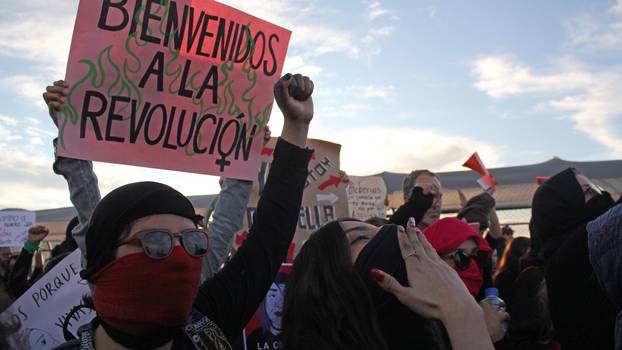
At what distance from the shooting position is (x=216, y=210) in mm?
2496

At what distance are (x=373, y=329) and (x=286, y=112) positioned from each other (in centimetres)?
86

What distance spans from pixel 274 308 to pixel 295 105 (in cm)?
168

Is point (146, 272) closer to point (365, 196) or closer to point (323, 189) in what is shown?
point (323, 189)

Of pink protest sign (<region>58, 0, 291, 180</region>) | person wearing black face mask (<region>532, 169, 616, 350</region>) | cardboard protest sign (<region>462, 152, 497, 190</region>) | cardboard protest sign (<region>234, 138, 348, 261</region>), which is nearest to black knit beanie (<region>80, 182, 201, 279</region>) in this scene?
pink protest sign (<region>58, 0, 291, 180</region>)

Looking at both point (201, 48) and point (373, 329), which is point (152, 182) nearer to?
point (373, 329)

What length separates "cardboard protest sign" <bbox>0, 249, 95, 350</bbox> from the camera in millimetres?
3346

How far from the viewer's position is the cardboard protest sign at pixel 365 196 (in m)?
8.64

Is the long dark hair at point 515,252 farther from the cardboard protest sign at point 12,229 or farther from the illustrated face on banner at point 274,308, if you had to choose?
the cardboard protest sign at point 12,229

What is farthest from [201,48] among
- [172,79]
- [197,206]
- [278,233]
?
[197,206]

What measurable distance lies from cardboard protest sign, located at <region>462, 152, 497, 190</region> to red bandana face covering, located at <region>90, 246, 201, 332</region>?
5.93 metres

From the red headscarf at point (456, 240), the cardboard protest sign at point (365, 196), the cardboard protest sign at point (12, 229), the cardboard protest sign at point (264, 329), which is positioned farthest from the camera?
the cardboard protest sign at point (365, 196)

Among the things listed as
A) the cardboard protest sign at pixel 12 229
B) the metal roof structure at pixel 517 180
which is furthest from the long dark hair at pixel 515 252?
the cardboard protest sign at pixel 12 229

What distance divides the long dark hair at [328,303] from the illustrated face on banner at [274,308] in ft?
4.94

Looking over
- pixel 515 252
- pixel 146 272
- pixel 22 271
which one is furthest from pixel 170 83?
pixel 515 252
